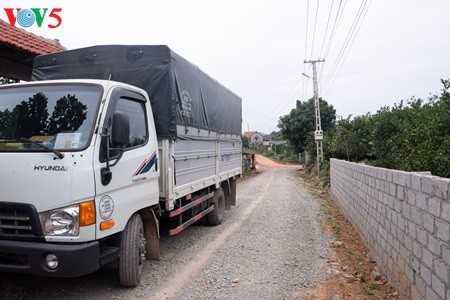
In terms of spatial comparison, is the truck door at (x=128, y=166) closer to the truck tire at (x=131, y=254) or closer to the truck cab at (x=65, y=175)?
the truck cab at (x=65, y=175)

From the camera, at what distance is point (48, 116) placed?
160 inches

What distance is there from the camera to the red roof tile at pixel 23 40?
268 inches

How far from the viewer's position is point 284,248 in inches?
260

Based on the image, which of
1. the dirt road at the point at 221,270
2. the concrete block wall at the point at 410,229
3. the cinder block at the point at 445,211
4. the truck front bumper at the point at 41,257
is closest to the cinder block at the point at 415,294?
the concrete block wall at the point at 410,229

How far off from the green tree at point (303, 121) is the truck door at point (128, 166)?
32307mm

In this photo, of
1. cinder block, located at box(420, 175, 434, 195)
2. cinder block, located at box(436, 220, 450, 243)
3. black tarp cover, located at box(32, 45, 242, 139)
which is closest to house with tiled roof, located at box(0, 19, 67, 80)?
black tarp cover, located at box(32, 45, 242, 139)

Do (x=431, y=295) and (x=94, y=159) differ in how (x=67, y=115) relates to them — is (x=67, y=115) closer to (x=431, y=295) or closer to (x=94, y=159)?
(x=94, y=159)

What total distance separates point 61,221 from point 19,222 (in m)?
0.41

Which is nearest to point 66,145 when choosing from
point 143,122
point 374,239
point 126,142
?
point 126,142

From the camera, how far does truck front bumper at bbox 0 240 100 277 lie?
3424mm

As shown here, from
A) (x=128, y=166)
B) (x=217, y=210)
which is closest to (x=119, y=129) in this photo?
(x=128, y=166)

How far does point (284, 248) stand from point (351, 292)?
201 centimetres

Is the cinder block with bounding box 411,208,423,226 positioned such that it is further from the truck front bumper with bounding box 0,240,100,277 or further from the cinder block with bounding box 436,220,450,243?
the truck front bumper with bounding box 0,240,100,277

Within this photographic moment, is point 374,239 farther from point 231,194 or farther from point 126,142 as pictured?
point 231,194
